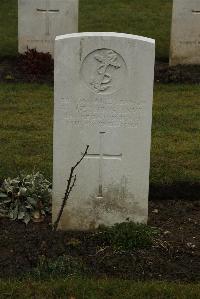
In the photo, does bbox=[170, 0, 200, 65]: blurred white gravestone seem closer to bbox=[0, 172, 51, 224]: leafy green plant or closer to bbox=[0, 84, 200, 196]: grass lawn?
bbox=[0, 84, 200, 196]: grass lawn

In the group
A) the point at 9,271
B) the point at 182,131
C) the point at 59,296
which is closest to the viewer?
the point at 59,296

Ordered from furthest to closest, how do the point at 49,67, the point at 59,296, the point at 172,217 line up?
the point at 49,67, the point at 172,217, the point at 59,296

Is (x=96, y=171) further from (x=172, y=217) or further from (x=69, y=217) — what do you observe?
(x=172, y=217)

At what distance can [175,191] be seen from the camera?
691 cm

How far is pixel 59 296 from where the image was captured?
15.8 feet

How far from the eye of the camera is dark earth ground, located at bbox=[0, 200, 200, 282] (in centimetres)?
525

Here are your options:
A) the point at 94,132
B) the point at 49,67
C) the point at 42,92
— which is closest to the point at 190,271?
the point at 94,132

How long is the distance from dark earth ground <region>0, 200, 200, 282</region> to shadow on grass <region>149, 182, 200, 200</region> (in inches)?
25.4

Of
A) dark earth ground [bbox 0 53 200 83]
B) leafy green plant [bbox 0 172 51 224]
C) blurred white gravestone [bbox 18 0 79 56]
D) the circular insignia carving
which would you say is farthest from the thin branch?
blurred white gravestone [bbox 18 0 79 56]

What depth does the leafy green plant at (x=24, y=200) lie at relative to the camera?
6117 mm

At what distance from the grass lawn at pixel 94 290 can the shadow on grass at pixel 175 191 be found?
1940mm

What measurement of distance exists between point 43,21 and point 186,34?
7.70 ft

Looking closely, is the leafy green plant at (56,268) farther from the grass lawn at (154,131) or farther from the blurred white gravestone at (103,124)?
the grass lawn at (154,131)

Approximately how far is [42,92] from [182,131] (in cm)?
261
